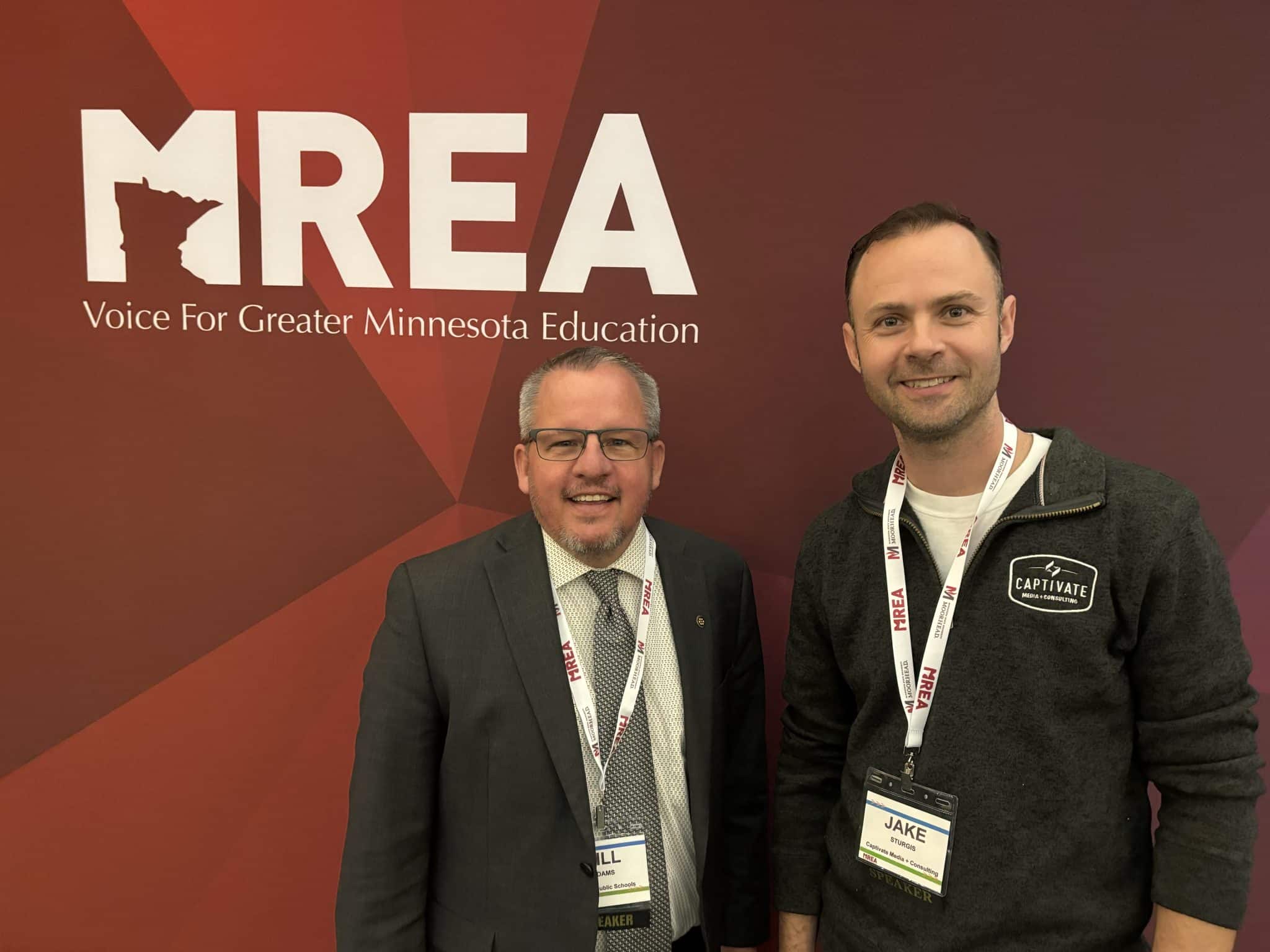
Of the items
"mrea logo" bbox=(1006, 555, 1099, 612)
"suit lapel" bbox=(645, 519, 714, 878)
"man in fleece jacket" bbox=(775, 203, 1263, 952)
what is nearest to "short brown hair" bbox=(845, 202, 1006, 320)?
"man in fleece jacket" bbox=(775, 203, 1263, 952)

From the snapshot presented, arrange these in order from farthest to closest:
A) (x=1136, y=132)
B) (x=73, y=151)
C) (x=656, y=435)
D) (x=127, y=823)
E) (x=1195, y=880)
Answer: (x=127, y=823) < (x=73, y=151) < (x=1136, y=132) < (x=656, y=435) < (x=1195, y=880)

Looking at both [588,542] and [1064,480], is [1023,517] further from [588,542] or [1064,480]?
[588,542]

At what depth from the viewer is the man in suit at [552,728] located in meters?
1.75

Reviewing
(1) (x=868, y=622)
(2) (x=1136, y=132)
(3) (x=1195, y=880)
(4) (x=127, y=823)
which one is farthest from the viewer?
(4) (x=127, y=823)

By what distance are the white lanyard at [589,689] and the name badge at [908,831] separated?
19.2 inches

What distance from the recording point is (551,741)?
68.2 inches

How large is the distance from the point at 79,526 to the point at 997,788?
236cm

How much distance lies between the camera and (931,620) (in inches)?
→ 64.7

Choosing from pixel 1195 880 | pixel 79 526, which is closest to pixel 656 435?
pixel 1195 880

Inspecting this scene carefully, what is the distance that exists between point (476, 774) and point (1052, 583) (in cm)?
115

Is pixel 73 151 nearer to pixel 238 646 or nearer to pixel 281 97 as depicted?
pixel 281 97

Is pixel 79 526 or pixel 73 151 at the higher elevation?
pixel 73 151

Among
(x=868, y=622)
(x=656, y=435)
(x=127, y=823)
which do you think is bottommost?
(x=127, y=823)

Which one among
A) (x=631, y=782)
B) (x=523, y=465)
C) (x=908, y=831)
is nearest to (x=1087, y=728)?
(x=908, y=831)
